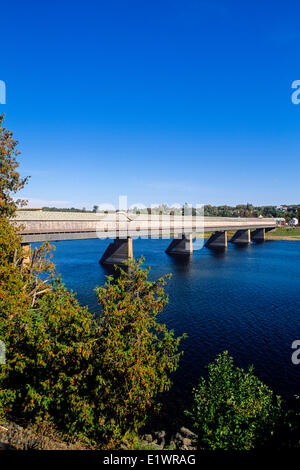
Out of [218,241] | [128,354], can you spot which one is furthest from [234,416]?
[218,241]

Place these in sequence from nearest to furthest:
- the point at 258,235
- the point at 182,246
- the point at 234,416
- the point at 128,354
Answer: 1. the point at 128,354
2. the point at 234,416
3. the point at 182,246
4. the point at 258,235

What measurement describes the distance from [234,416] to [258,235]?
15885 cm

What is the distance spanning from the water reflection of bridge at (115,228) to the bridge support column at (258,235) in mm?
45189

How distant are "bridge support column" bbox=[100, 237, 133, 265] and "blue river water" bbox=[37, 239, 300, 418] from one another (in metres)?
3.56

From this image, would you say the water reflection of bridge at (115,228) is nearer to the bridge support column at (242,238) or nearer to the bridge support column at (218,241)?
the bridge support column at (218,241)

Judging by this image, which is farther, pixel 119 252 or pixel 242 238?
pixel 242 238

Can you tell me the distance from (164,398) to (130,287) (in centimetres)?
1252

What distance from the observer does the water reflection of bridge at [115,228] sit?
54200 millimetres

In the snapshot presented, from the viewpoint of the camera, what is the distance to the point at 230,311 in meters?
43.0

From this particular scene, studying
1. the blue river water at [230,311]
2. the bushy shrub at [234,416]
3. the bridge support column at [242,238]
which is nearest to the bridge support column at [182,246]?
the blue river water at [230,311]

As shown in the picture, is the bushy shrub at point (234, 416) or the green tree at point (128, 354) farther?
the bushy shrub at point (234, 416)

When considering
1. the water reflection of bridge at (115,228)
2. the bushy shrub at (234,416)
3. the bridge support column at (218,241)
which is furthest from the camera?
the bridge support column at (218,241)

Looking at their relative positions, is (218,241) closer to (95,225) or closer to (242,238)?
(242,238)
